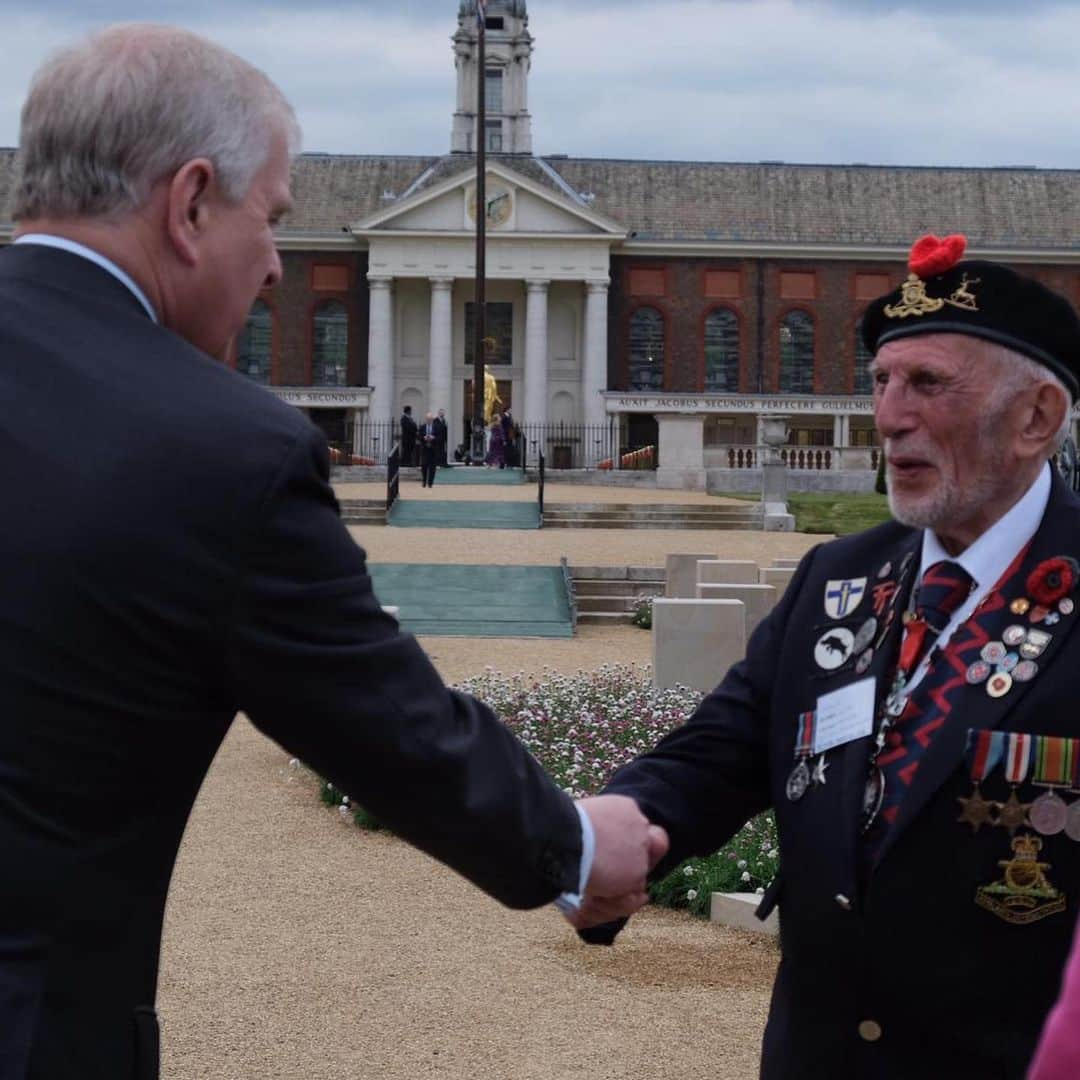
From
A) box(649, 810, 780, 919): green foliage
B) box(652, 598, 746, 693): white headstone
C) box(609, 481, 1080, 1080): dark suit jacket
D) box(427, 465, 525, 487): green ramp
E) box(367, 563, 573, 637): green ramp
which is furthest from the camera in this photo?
box(427, 465, 525, 487): green ramp

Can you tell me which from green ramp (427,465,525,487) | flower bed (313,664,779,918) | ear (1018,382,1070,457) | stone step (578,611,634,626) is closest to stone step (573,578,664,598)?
stone step (578,611,634,626)

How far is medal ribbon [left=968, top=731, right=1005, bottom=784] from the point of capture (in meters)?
2.66

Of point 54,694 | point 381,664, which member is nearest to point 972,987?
point 381,664

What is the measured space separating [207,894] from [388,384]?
2042 inches

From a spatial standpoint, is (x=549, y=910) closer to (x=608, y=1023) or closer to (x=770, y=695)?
(x=608, y=1023)

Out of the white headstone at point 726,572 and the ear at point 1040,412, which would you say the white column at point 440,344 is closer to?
the white headstone at point 726,572

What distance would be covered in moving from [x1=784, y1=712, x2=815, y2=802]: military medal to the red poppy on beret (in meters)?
0.78

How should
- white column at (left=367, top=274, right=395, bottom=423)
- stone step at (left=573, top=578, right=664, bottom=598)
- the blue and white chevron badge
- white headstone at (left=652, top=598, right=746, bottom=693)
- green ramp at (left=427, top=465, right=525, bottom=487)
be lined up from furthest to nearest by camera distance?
white column at (left=367, top=274, right=395, bottom=423)
green ramp at (left=427, top=465, right=525, bottom=487)
stone step at (left=573, top=578, right=664, bottom=598)
white headstone at (left=652, top=598, right=746, bottom=693)
the blue and white chevron badge

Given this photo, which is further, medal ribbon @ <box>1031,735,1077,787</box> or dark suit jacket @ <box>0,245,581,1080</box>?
medal ribbon @ <box>1031,735,1077,787</box>

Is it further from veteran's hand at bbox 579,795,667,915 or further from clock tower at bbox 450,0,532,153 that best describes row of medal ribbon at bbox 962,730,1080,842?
clock tower at bbox 450,0,532,153

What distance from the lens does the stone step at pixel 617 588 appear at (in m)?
18.3

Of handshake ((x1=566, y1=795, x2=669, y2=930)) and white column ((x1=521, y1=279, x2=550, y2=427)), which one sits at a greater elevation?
white column ((x1=521, y1=279, x2=550, y2=427))

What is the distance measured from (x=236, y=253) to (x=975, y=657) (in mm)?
1314

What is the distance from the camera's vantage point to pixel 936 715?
2773mm
